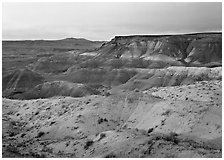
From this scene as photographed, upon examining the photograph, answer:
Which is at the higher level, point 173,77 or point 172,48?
point 172,48

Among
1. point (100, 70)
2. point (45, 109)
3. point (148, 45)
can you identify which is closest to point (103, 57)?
point (148, 45)

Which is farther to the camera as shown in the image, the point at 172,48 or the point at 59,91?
the point at 172,48

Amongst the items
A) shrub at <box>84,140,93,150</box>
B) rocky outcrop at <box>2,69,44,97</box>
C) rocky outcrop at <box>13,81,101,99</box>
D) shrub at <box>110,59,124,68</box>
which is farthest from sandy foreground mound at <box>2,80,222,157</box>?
shrub at <box>110,59,124,68</box>

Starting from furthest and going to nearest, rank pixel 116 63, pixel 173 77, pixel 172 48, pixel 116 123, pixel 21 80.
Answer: pixel 172 48 < pixel 116 63 < pixel 21 80 < pixel 173 77 < pixel 116 123

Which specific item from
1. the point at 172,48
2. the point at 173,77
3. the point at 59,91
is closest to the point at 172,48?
the point at 172,48

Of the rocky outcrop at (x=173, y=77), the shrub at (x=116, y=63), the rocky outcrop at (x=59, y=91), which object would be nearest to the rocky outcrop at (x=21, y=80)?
the rocky outcrop at (x=59, y=91)

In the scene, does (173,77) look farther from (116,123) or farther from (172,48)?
(172,48)

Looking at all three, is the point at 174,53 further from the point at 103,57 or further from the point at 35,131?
the point at 35,131
